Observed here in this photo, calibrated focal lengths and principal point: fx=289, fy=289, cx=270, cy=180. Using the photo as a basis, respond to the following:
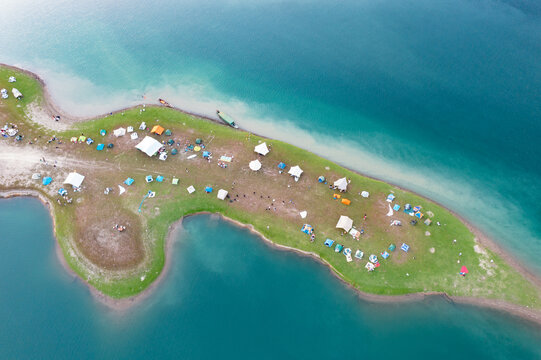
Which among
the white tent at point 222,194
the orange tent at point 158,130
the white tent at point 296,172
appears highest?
the white tent at point 296,172

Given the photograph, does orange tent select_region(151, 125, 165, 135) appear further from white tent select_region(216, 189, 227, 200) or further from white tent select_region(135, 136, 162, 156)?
white tent select_region(216, 189, 227, 200)

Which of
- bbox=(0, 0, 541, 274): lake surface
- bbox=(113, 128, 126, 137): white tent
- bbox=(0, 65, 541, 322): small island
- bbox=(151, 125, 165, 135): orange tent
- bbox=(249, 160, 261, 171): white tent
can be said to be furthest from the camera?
bbox=(151, 125, 165, 135): orange tent

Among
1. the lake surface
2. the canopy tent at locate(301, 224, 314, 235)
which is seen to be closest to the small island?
the canopy tent at locate(301, 224, 314, 235)

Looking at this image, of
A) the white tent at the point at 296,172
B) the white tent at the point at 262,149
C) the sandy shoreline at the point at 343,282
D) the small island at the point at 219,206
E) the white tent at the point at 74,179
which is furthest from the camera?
the white tent at the point at 262,149

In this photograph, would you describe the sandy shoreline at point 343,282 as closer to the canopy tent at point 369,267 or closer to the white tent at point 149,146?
the canopy tent at point 369,267

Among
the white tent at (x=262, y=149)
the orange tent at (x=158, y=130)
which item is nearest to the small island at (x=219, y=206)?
the orange tent at (x=158, y=130)

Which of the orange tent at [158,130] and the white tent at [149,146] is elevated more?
the orange tent at [158,130]
